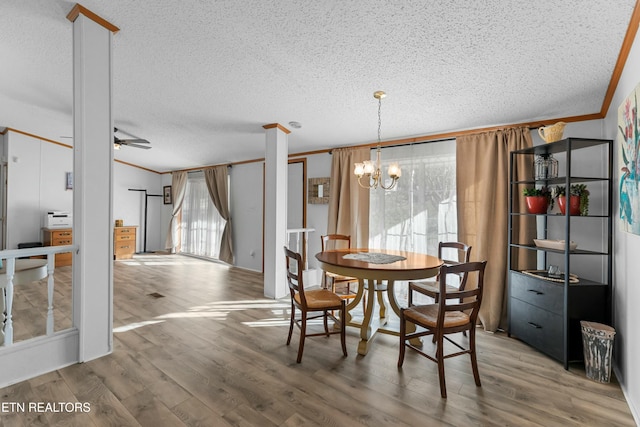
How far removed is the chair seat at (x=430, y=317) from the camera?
2.00 meters

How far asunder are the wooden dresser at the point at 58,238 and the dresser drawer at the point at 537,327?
7370 mm

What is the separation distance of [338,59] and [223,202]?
4491mm

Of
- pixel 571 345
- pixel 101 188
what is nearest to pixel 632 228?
pixel 571 345

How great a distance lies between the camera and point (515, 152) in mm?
2785

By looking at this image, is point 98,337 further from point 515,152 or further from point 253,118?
point 515,152

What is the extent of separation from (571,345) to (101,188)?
3.81 metres

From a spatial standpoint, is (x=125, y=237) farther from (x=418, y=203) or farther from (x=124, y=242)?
(x=418, y=203)

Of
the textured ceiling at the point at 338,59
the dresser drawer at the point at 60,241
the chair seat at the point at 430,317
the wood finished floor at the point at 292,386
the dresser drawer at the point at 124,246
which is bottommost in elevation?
the wood finished floor at the point at 292,386

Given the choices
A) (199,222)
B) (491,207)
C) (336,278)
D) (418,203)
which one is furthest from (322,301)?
(199,222)

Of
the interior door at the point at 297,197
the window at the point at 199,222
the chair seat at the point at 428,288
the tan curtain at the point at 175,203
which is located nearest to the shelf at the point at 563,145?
the chair seat at the point at 428,288

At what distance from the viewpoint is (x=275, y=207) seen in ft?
12.4

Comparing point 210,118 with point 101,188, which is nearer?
point 101,188

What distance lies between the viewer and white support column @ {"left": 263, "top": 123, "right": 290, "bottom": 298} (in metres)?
3.77

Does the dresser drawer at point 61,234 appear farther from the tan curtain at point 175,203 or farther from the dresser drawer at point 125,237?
the tan curtain at point 175,203
